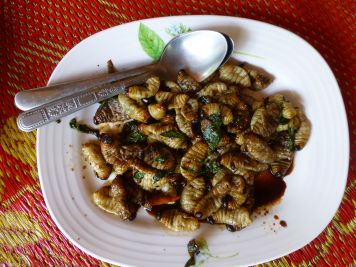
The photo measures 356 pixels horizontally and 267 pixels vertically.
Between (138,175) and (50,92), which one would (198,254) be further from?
(50,92)

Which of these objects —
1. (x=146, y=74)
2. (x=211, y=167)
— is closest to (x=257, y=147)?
(x=211, y=167)

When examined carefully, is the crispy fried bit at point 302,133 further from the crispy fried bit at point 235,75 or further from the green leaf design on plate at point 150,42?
the green leaf design on plate at point 150,42

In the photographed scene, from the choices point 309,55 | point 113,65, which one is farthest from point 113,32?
point 309,55

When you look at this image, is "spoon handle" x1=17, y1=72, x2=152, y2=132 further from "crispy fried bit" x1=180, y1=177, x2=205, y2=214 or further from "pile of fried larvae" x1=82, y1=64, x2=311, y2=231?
"crispy fried bit" x1=180, y1=177, x2=205, y2=214

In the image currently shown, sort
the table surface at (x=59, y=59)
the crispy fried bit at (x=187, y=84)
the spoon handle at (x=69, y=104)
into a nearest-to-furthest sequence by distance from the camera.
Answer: the spoon handle at (x=69, y=104), the crispy fried bit at (x=187, y=84), the table surface at (x=59, y=59)

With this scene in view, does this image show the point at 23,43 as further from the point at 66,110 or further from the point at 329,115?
the point at 329,115

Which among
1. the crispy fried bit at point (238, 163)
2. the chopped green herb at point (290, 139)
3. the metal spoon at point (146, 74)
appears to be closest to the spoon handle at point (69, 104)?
the metal spoon at point (146, 74)

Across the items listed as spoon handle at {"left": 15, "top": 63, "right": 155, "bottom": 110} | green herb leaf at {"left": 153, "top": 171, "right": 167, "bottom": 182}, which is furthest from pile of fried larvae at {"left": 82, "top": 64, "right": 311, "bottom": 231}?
spoon handle at {"left": 15, "top": 63, "right": 155, "bottom": 110}
